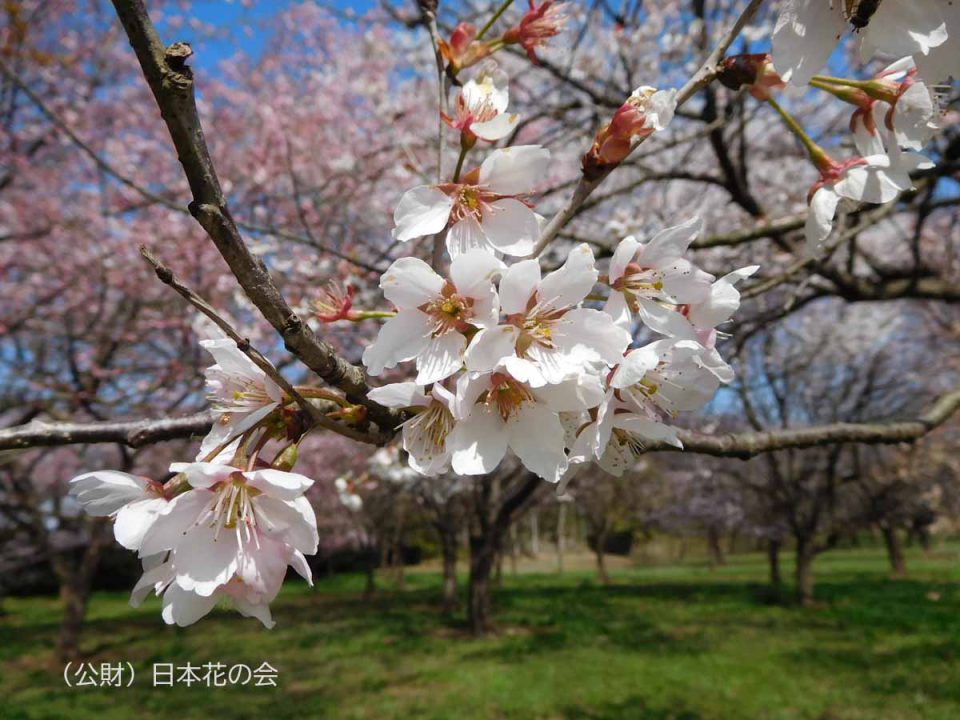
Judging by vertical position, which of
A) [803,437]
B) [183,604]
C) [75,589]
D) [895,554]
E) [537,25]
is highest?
[537,25]

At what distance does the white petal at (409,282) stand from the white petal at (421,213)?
44 mm

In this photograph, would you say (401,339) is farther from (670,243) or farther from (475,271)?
(670,243)

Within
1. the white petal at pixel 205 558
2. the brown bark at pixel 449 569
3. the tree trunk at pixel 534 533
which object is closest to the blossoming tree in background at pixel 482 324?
the white petal at pixel 205 558

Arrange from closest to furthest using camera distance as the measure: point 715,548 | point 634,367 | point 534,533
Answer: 1. point 634,367
2. point 715,548
3. point 534,533

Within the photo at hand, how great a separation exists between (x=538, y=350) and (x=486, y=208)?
21 centimetres

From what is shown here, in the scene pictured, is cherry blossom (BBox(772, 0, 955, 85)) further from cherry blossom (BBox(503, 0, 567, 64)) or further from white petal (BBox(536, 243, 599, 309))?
cherry blossom (BBox(503, 0, 567, 64))

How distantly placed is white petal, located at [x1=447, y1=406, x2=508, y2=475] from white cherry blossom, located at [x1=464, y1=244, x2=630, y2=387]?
0.09 metres

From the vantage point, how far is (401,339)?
757 millimetres

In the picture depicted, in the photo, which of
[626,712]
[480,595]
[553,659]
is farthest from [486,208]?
[480,595]

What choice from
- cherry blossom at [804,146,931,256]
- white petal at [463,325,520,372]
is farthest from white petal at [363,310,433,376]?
Answer: cherry blossom at [804,146,931,256]

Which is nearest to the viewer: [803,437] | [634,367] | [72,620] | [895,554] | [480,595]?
[634,367]

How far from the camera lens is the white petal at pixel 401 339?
75 cm

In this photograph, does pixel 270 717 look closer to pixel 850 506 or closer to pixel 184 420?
pixel 184 420

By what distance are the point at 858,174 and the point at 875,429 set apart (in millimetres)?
689
